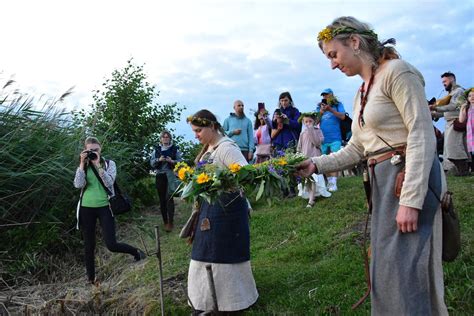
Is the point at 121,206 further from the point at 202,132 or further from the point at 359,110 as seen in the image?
the point at 359,110

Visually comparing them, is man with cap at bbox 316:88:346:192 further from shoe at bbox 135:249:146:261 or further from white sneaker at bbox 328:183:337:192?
shoe at bbox 135:249:146:261

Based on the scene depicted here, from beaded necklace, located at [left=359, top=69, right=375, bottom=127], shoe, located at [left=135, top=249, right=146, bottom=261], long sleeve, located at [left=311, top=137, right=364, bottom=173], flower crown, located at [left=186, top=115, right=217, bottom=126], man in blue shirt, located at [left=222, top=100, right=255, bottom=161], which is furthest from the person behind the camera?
man in blue shirt, located at [left=222, top=100, right=255, bottom=161]

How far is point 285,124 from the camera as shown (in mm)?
9562

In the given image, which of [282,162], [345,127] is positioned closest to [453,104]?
[345,127]

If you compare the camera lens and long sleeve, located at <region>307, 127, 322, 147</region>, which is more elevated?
long sleeve, located at <region>307, 127, 322, 147</region>

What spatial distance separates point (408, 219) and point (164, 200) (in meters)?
7.66

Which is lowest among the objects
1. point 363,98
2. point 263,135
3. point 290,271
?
point 290,271

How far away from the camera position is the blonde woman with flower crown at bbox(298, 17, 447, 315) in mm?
2535

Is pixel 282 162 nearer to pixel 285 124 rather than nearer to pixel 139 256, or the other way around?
pixel 139 256

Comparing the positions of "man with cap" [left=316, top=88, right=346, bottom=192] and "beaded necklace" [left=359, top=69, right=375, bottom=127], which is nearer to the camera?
"beaded necklace" [left=359, top=69, right=375, bottom=127]

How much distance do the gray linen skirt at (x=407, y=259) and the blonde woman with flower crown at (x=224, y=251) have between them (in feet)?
6.28

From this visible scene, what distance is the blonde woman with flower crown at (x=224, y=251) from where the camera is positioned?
454cm

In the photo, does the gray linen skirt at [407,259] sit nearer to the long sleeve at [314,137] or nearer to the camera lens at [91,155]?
the camera lens at [91,155]

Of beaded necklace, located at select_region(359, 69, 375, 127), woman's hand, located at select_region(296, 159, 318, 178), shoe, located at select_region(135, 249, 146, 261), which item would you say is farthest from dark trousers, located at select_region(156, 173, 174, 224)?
beaded necklace, located at select_region(359, 69, 375, 127)
